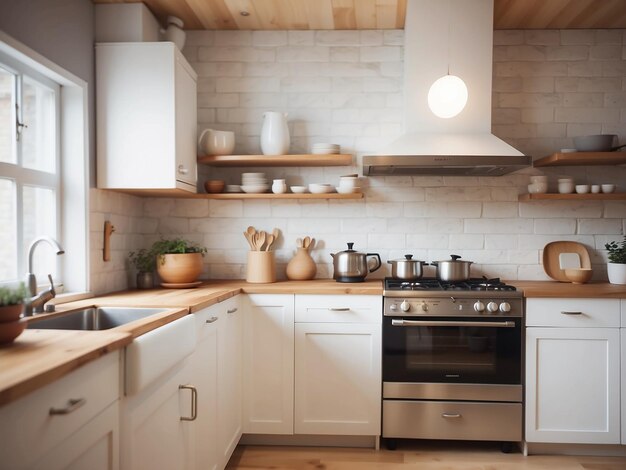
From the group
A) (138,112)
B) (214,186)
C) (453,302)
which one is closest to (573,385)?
(453,302)

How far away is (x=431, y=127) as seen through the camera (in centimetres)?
306

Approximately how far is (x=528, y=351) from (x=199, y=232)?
220cm

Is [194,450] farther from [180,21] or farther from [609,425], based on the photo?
[180,21]

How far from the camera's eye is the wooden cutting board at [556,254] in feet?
10.9

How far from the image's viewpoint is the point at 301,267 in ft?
10.8

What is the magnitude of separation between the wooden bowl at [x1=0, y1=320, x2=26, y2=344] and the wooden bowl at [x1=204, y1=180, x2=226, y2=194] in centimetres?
193

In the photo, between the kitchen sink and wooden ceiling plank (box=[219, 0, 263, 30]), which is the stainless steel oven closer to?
the kitchen sink

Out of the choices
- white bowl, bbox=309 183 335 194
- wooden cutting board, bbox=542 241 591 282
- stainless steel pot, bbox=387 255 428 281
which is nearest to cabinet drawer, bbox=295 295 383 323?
stainless steel pot, bbox=387 255 428 281

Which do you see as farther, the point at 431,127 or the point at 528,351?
the point at 431,127

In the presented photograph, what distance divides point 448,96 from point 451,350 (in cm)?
141

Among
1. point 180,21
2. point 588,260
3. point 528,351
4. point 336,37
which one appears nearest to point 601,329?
point 528,351

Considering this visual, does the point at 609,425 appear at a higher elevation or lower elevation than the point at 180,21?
lower

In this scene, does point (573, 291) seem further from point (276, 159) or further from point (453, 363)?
point (276, 159)

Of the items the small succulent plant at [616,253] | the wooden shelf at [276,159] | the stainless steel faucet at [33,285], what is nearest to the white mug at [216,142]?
the wooden shelf at [276,159]
